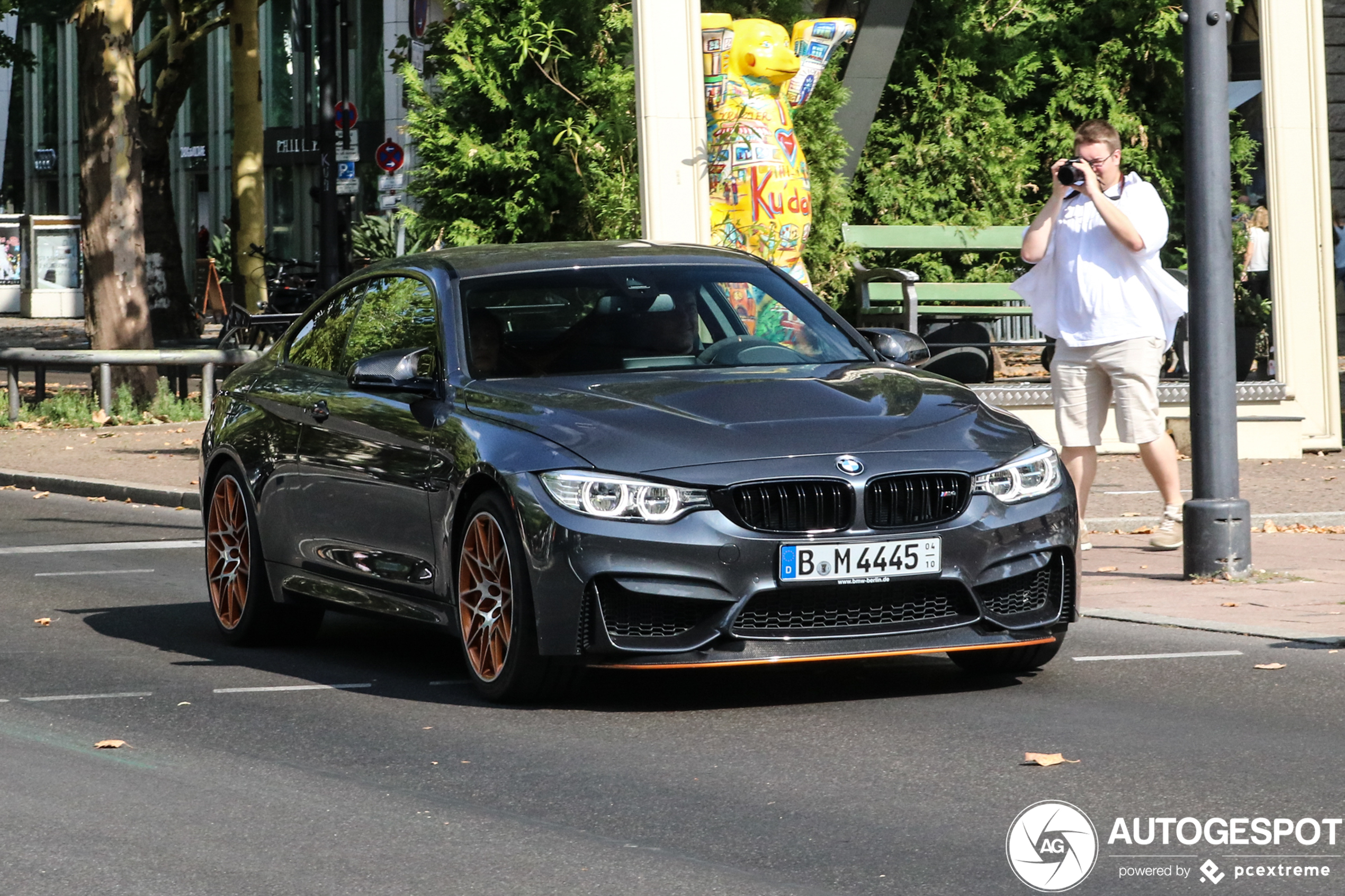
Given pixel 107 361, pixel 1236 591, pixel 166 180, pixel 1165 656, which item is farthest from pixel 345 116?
pixel 1165 656

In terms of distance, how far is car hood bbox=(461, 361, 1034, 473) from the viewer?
676 centimetres

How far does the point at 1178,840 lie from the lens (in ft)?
17.0

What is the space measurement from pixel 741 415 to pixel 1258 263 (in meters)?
11.0

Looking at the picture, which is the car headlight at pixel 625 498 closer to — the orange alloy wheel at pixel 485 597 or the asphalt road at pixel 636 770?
the orange alloy wheel at pixel 485 597

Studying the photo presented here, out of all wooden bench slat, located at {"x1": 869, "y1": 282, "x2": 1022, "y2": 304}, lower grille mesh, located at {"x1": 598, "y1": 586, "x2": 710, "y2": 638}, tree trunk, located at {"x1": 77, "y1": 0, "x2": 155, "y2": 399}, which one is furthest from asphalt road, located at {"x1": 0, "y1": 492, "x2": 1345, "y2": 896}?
tree trunk, located at {"x1": 77, "y1": 0, "x2": 155, "y2": 399}

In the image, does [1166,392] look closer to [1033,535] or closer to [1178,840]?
[1033,535]

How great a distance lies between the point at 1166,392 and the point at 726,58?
3957mm

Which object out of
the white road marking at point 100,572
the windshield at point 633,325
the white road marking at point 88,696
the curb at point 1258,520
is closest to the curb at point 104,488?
the white road marking at point 100,572

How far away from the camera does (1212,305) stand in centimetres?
977

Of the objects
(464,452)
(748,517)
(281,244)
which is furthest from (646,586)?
(281,244)

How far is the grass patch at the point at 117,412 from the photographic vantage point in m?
21.6

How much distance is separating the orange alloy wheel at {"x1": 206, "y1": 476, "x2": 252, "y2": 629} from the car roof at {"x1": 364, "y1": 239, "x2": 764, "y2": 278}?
118cm

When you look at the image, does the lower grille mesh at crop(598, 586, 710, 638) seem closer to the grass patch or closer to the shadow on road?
the shadow on road

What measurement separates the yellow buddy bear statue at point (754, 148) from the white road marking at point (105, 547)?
451 centimetres
